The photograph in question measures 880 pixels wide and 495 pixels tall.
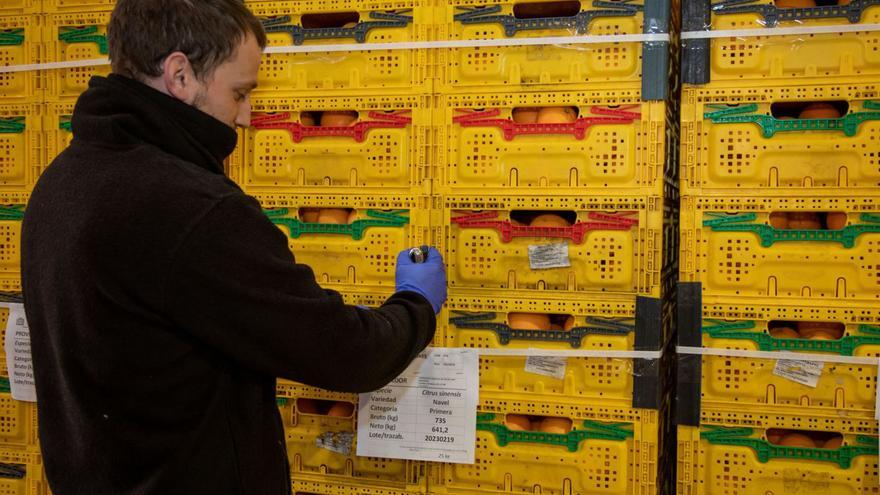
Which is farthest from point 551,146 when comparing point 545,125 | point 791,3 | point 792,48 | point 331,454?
point 331,454

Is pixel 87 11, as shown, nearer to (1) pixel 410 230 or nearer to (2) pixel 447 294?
(1) pixel 410 230

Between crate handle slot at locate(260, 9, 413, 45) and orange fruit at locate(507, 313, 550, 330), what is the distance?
44.7 inches

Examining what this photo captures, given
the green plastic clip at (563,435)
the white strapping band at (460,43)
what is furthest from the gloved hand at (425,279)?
the white strapping band at (460,43)

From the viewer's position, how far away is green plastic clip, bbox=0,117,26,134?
3.18 meters

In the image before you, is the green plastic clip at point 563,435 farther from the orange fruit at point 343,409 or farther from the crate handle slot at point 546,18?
→ the crate handle slot at point 546,18

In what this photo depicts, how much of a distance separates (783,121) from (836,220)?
1.26ft

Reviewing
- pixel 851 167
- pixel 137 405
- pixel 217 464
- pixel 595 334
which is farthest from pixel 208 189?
pixel 851 167

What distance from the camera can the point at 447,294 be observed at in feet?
9.07

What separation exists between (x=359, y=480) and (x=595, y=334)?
41.0 inches

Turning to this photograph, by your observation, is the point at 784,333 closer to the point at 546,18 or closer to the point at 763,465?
the point at 763,465

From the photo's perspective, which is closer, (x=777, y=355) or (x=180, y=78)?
(x=180, y=78)

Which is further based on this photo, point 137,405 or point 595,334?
point 595,334

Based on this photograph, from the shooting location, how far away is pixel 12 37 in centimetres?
321

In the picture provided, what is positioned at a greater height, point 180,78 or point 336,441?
point 180,78
